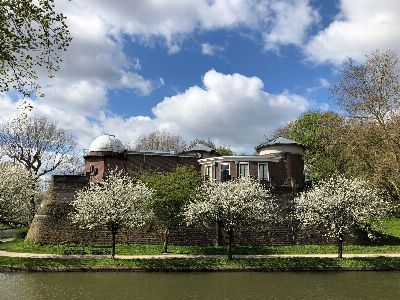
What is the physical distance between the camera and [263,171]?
171 feet

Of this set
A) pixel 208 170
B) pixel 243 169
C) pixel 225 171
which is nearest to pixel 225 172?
pixel 225 171

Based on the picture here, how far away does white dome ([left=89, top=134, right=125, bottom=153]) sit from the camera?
175 feet

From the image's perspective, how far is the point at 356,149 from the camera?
1601 inches

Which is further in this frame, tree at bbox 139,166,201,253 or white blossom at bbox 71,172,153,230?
tree at bbox 139,166,201,253

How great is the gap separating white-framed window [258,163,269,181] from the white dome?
16.8 m

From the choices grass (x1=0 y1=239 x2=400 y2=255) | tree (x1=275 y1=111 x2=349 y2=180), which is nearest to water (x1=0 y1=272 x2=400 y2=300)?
grass (x1=0 y1=239 x2=400 y2=255)

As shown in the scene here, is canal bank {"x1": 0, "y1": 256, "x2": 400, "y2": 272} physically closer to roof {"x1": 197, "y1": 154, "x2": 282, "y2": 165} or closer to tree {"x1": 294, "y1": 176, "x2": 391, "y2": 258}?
tree {"x1": 294, "y1": 176, "x2": 391, "y2": 258}

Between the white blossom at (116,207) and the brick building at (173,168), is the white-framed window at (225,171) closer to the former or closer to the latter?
the brick building at (173,168)

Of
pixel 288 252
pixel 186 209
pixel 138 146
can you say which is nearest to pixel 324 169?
pixel 288 252

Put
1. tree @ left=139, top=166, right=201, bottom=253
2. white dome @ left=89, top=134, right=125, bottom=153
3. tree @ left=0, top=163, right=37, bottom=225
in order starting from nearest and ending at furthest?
tree @ left=139, top=166, right=201, bottom=253
tree @ left=0, top=163, right=37, bottom=225
white dome @ left=89, top=134, right=125, bottom=153

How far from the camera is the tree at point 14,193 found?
43.3 metres

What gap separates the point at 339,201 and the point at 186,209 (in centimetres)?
1275

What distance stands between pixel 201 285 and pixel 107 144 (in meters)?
31.6

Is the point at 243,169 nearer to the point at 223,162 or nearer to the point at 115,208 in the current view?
the point at 223,162
